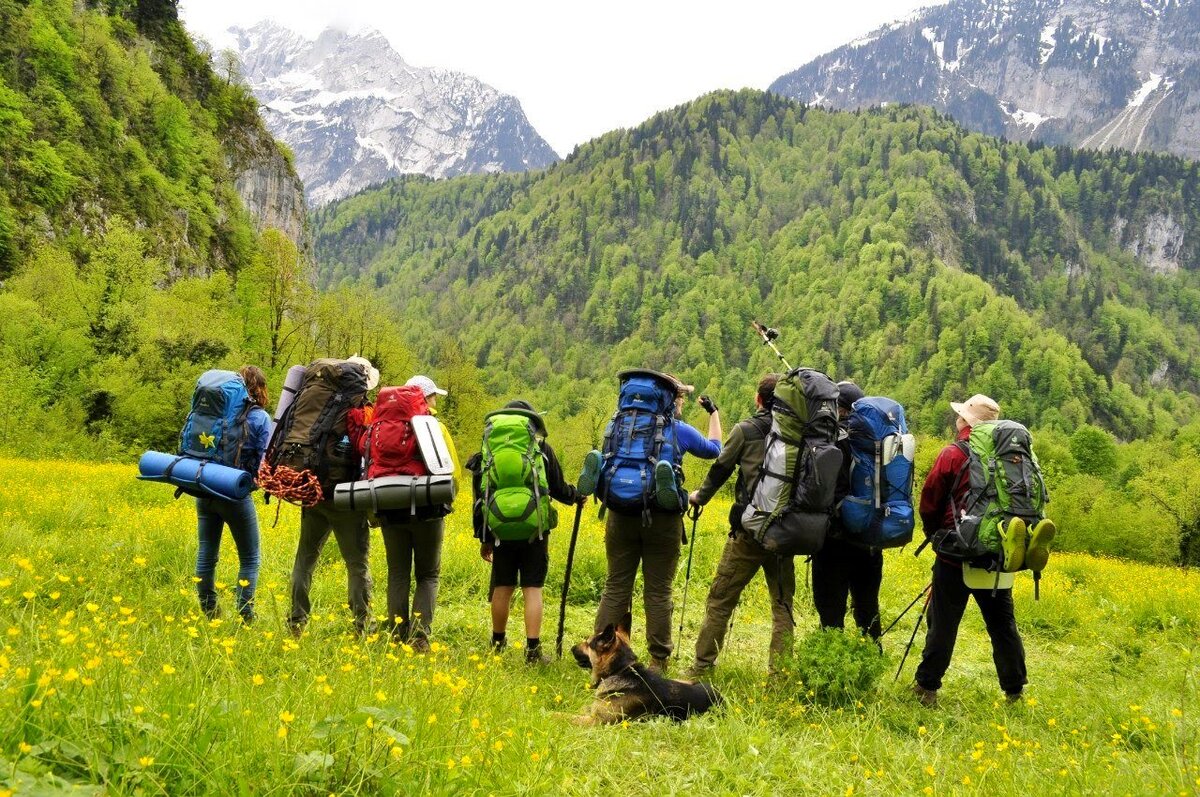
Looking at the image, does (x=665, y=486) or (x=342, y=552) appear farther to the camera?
(x=342, y=552)

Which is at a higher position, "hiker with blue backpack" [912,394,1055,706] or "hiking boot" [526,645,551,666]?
"hiker with blue backpack" [912,394,1055,706]

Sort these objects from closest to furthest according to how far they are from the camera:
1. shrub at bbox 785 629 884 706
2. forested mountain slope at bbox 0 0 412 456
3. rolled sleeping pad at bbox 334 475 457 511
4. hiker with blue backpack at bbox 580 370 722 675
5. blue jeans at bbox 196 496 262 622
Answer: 1. shrub at bbox 785 629 884 706
2. rolled sleeping pad at bbox 334 475 457 511
3. hiker with blue backpack at bbox 580 370 722 675
4. blue jeans at bbox 196 496 262 622
5. forested mountain slope at bbox 0 0 412 456

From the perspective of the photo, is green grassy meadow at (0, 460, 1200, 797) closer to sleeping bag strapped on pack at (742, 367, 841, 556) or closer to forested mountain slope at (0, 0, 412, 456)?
sleeping bag strapped on pack at (742, 367, 841, 556)

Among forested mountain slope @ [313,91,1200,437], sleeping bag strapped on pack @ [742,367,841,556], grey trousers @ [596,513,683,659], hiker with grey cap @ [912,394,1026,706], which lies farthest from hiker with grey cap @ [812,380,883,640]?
forested mountain slope @ [313,91,1200,437]

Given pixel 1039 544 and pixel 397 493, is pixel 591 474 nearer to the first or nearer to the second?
pixel 397 493

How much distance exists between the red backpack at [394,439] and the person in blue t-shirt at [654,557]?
173cm

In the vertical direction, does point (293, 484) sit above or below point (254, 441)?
below

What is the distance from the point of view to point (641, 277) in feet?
504

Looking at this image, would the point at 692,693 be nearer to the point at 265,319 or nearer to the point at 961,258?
the point at 265,319

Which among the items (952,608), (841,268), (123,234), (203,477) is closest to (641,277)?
(841,268)

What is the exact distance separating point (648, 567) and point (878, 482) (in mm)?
1979

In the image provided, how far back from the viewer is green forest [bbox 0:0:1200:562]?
89.9 ft

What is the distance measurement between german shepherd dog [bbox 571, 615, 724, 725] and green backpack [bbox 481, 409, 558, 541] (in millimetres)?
1081

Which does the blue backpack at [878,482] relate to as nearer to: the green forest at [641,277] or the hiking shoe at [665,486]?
the hiking shoe at [665,486]
